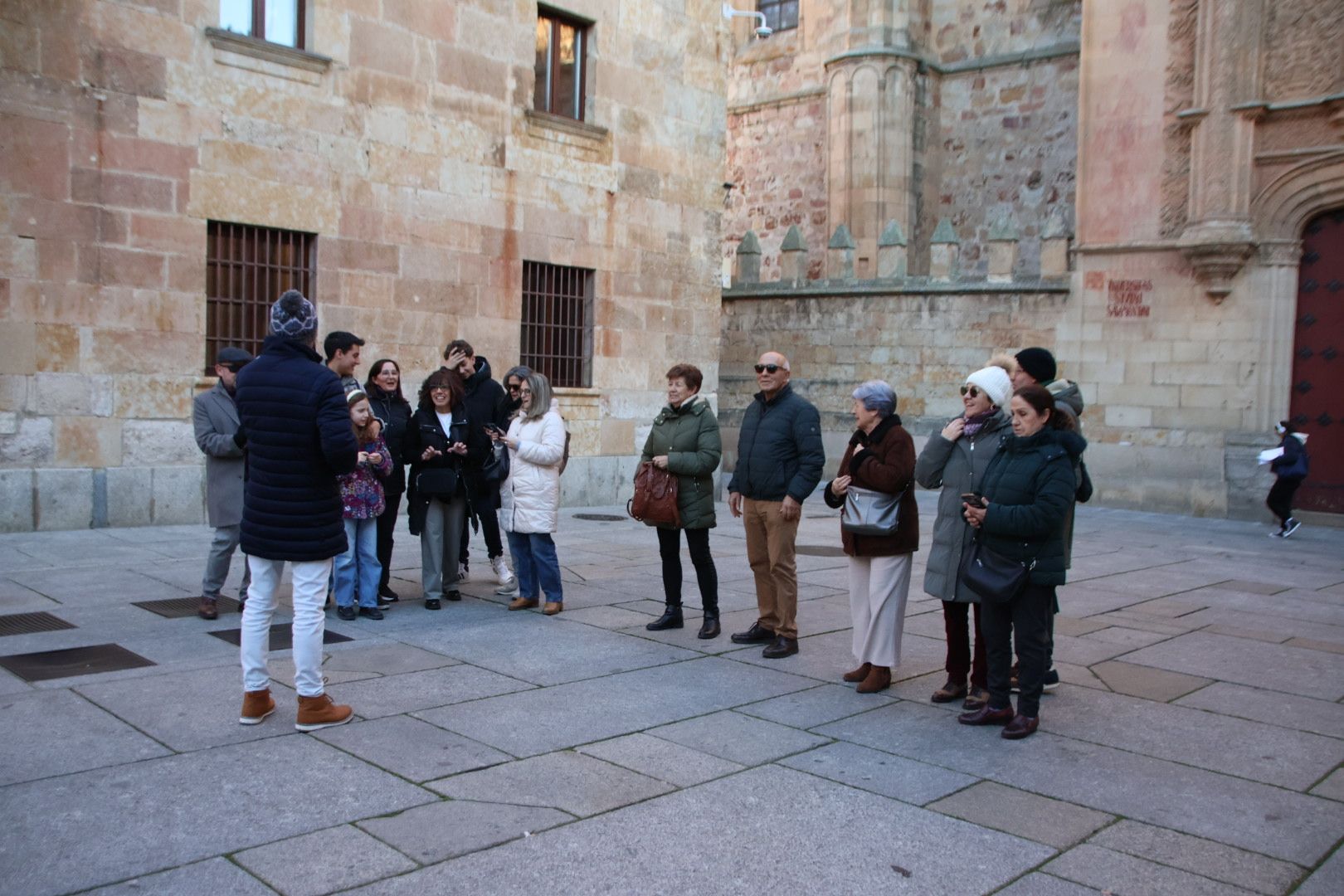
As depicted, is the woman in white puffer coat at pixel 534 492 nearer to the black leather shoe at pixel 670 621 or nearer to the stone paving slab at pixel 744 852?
the black leather shoe at pixel 670 621

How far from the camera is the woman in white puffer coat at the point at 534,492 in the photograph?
7883mm

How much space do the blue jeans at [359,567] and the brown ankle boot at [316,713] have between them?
240 centimetres

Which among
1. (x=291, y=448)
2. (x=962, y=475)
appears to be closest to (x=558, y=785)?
(x=291, y=448)

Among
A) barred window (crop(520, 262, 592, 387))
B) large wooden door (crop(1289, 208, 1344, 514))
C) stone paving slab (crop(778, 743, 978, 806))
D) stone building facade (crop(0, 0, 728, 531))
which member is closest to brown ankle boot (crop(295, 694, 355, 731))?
stone paving slab (crop(778, 743, 978, 806))

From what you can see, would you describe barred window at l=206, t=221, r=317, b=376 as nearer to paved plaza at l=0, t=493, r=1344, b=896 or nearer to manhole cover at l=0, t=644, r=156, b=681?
paved plaza at l=0, t=493, r=1344, b=896

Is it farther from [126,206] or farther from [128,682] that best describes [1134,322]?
[128,682]

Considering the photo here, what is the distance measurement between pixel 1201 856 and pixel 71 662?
215 inches

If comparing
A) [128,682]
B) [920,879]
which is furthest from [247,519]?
[920,879]

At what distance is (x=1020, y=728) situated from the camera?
547cm

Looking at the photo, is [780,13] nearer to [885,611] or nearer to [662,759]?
[885,611]

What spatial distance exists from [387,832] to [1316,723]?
462 centimetres

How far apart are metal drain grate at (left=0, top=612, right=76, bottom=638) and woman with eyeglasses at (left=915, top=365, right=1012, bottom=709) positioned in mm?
5103

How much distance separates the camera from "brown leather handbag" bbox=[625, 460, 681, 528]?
24.1ft

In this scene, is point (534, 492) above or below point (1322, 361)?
below
